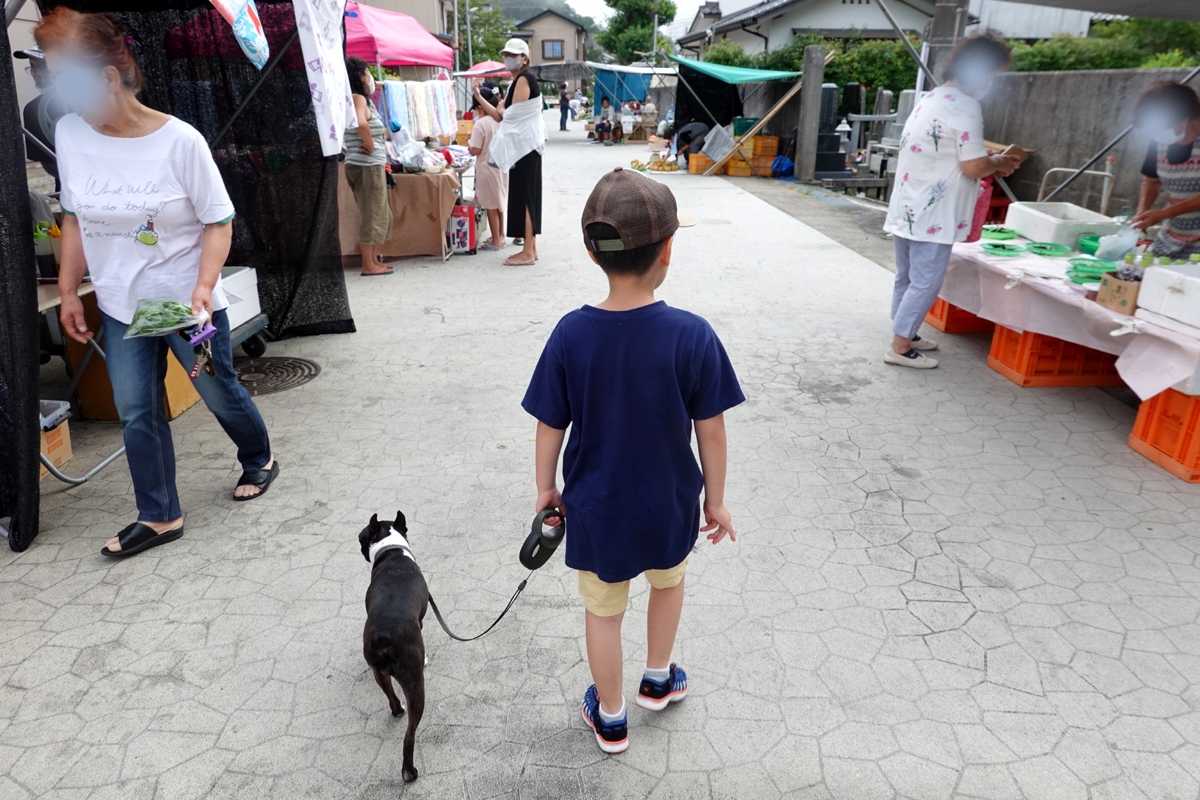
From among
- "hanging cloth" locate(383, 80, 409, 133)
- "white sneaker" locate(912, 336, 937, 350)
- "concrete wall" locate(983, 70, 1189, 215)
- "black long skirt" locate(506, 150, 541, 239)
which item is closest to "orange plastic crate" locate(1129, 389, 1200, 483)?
"white sneaker" locate(912, 336, 937, 350)

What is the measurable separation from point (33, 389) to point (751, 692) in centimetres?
288

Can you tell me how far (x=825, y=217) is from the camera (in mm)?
10945

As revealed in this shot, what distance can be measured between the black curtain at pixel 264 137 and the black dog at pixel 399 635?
3455 millimetres

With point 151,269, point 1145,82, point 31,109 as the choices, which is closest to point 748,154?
point 1145,82

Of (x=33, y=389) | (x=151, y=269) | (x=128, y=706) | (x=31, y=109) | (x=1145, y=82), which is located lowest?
(x=128, y=706)

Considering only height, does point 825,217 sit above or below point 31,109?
below

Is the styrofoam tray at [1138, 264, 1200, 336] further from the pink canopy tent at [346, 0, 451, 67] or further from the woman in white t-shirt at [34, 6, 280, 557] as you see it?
the pink canopy tent at [346, 0, 451, 67]

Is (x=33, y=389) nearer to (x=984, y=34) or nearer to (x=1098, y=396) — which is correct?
(x=984, y=34)

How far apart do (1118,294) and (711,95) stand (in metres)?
13.5

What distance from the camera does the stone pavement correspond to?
2146mm

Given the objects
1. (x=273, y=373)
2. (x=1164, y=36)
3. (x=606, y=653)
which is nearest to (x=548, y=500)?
(x=606, y=653)

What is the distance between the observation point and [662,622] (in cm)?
216

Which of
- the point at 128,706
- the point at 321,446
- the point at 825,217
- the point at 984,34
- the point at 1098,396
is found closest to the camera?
the point at 128,706

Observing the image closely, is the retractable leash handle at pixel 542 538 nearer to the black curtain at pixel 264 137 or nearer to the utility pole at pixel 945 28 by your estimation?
the black curtain at pixel 264 137
